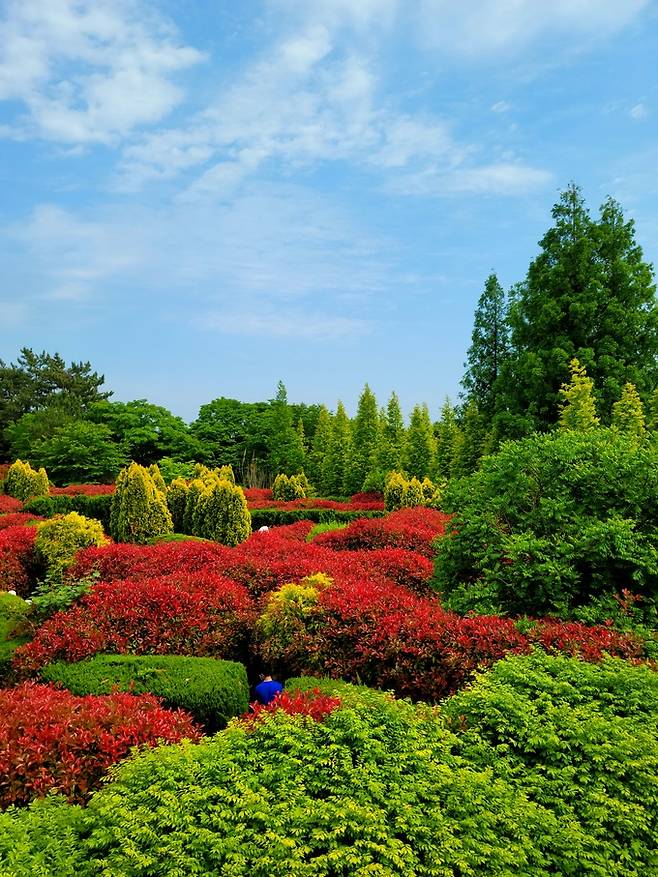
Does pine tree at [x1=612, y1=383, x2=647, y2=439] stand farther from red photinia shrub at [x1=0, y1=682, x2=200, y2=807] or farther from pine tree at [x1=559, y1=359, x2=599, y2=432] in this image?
A: red photinia shrub at [x1=0, y1=682, x2=200, y2=807]

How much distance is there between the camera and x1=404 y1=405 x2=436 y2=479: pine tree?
28406 mm

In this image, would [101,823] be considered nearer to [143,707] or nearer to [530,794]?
[143,707]

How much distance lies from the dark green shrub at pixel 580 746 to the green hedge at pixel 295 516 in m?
12.3

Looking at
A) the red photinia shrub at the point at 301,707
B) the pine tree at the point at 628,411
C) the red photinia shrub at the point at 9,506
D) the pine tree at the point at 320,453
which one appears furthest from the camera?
the pine tree at the point at 320,453

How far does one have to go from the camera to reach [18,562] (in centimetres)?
852

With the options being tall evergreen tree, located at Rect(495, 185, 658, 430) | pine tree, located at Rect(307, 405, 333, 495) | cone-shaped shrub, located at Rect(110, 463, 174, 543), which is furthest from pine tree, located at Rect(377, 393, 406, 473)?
cone-shaped shrub, located at Rect(110, 463, 174, 543)

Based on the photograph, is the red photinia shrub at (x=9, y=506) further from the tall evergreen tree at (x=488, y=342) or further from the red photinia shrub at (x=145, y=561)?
the tall evergreen tree at (x=488, y=342)

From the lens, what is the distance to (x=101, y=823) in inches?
92.6

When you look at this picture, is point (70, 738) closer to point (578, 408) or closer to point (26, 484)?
point (578, 408)

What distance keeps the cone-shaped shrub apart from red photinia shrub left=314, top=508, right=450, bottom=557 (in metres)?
3.29

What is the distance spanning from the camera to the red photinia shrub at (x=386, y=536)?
30.2ft

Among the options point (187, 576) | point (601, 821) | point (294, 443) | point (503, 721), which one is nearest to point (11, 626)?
point (187, 576)

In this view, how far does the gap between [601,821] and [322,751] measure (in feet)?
3.82

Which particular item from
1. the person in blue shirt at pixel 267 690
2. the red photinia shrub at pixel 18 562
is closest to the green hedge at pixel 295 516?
the red photinia shrub at pixel 18 562
